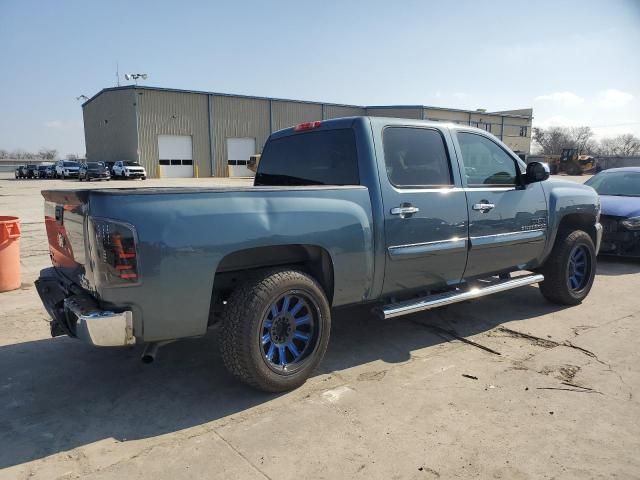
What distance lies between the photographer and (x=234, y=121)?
44906mm

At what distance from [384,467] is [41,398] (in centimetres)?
247

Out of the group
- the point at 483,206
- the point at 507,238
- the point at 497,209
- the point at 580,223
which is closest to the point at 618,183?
the point at 580,223

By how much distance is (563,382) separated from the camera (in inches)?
147

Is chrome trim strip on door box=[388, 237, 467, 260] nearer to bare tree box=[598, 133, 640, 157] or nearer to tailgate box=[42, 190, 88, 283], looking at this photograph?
tailgate box=[42, 190, 88, 283]

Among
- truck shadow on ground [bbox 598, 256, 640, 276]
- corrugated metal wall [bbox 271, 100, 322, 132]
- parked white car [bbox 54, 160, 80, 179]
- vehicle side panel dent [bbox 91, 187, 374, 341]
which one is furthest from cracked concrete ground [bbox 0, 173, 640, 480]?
corrugated metal wall [bbox 271, 100, 322, 132]

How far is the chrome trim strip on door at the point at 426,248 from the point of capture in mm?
3965

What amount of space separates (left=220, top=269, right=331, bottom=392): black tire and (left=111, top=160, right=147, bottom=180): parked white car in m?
37.0

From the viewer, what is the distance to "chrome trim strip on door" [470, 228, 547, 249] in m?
4.58

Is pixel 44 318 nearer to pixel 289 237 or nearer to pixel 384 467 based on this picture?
pixel 289 237

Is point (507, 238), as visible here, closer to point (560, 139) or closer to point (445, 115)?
point (445, 115)

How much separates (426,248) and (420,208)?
0.35 metres

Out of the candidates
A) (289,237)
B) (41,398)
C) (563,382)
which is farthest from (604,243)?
(41,398)

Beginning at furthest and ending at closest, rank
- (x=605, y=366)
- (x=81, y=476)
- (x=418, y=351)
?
1. (x=418, y=351)
2. (x=605, y=366)
3. (x=81, y=476)

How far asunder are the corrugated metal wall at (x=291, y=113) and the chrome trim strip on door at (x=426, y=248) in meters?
43.2
